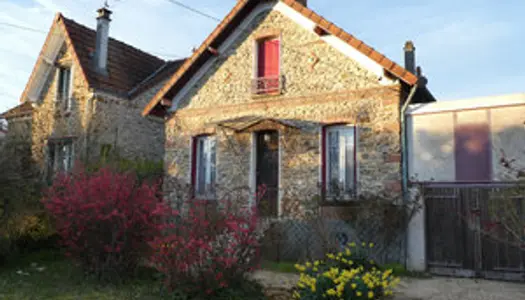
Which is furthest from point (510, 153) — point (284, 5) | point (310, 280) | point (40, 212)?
point (40, 212)

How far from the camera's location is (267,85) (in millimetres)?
10352

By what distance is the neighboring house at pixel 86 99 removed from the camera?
13.0 m

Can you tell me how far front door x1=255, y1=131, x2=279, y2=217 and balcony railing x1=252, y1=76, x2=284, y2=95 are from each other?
101cm

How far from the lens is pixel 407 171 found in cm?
827

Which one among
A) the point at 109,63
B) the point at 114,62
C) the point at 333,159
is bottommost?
the point at 333,159

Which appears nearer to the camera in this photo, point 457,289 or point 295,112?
point 457,289

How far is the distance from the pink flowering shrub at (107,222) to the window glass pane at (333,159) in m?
4.17

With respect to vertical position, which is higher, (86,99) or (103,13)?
(103,13)

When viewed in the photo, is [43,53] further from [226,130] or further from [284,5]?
[284,5]

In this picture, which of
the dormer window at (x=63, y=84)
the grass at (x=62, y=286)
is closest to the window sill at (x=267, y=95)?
the grass at (x=62, y=286)

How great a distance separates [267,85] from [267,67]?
53 cm

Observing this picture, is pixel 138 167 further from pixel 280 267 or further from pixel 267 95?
pixel 280 267

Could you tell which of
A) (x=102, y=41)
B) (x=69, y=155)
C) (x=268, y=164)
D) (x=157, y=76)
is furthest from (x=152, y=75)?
(x=268, y=164)

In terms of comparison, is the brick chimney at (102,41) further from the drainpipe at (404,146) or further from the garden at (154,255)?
the drainpipe at (404,146)
